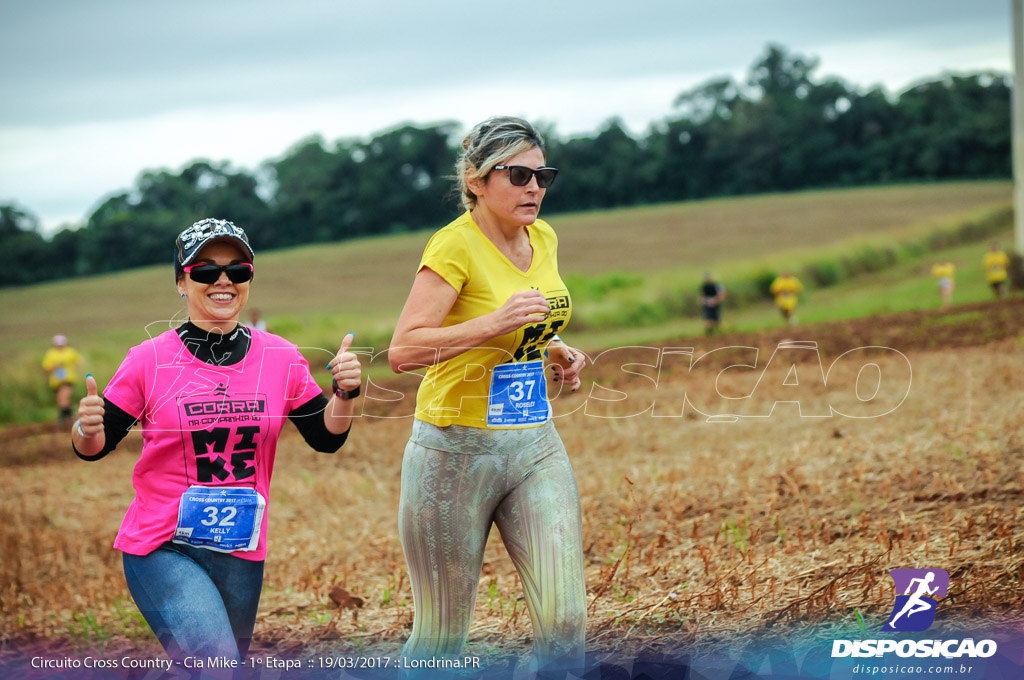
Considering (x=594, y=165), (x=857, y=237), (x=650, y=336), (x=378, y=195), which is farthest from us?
(x=594, y=165)

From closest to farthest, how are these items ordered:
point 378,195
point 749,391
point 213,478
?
point 213,478, point 749,391, point 378,195

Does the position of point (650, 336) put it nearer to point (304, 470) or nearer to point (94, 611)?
point (304, 470)

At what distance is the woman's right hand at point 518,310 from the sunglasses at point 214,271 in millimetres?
896

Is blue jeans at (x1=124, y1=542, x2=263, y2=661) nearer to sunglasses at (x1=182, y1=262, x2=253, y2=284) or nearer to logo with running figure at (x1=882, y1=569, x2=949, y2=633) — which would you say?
sunglasses at (x1=182, y1=262, x2=253, y2=284)

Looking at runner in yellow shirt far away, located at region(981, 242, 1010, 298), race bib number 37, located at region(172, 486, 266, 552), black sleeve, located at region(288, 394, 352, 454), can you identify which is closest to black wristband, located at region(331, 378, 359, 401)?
black sleeve, located at region(288, 394, 352, 454)

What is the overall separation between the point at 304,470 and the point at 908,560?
8.02 meters

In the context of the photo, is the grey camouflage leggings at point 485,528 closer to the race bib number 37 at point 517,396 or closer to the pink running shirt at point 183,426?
the race bib number 37 at point 517,396

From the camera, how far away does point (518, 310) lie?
11.8ft

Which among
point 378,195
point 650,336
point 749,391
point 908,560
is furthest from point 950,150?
point 908,560

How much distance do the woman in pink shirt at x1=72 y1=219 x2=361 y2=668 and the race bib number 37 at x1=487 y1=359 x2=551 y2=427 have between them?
513mm

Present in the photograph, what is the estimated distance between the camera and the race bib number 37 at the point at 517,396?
→ 12.5 ft

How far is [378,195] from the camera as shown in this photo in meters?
64.5

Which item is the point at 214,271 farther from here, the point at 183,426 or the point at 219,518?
the point at 219,518

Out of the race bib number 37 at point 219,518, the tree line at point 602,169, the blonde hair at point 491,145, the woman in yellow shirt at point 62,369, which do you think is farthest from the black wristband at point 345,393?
the tree line at point 602,169
